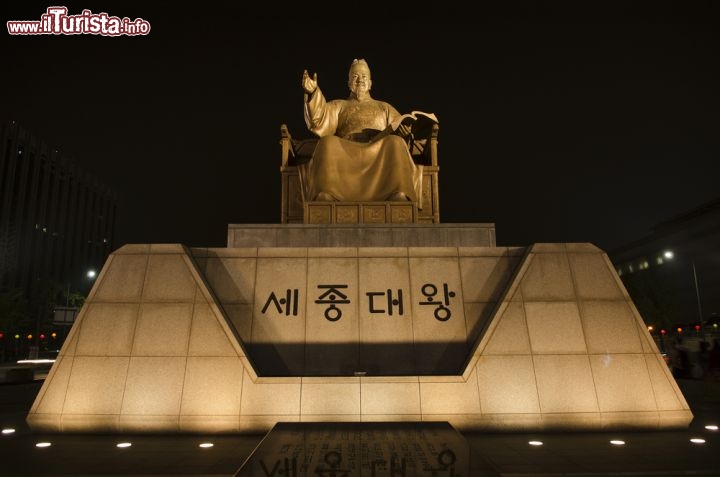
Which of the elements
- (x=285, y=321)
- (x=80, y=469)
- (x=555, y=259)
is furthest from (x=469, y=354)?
(x=80, y=469)

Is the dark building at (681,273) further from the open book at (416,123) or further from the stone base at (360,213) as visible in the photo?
the stone base at (360,213)

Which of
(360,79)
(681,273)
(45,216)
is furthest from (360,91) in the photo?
(681,273)

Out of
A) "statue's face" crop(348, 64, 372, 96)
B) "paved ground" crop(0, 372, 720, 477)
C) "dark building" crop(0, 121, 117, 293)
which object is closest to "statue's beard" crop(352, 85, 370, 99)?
"statue's face" crop(348, 64, 372, 96)

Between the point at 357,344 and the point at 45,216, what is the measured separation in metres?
44.1

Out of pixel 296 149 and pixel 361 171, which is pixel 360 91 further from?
pixel 361 171

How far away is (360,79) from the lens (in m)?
11.9

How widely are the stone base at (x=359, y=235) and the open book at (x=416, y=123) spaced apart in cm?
280

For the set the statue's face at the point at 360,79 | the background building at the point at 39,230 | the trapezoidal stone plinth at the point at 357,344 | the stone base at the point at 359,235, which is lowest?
the trapezoidal stone plinth at the point at 357,344

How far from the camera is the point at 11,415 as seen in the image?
7.29 metres

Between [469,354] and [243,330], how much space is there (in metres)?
3.31

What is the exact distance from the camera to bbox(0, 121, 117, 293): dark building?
119 feet

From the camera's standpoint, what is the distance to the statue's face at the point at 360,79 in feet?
39.1

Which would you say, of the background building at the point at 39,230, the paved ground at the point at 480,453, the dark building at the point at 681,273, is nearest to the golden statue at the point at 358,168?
the paved ground at the point at 480,453

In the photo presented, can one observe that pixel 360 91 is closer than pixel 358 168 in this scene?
No
